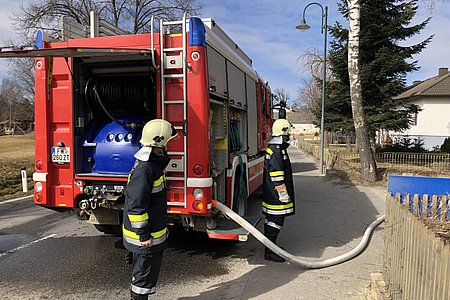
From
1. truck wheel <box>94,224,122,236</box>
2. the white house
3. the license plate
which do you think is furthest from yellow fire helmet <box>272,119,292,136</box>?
the white house

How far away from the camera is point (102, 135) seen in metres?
5.39

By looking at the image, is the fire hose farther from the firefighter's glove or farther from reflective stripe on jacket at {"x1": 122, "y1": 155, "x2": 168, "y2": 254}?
reflective stripe on jacket at {"x1": 122, "y1": 155, "x2": 168, "y2": 254}

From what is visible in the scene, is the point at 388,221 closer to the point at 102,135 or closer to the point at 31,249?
the point at 102,135

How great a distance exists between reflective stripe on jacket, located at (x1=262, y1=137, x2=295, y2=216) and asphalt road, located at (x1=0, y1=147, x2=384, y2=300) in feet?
2.45

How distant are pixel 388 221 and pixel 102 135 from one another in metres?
3.70

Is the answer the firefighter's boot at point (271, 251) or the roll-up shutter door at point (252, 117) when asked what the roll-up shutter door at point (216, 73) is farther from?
the firefighter's boot at point (271, 251)

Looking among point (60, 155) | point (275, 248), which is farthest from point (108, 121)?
point (275, 248)

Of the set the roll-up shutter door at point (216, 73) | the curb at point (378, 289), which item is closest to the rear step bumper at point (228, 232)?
the curb at point (378, 289)

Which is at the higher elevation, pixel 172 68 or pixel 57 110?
pixel 172 68

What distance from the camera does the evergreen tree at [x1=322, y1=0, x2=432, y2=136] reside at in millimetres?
19109

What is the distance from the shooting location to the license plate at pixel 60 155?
5254 mm

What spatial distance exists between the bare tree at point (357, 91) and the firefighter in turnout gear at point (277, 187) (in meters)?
8.55

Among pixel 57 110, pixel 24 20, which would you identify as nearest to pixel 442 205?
pixel 57 110

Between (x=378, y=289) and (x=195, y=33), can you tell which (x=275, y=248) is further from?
(x=195, y=33)
